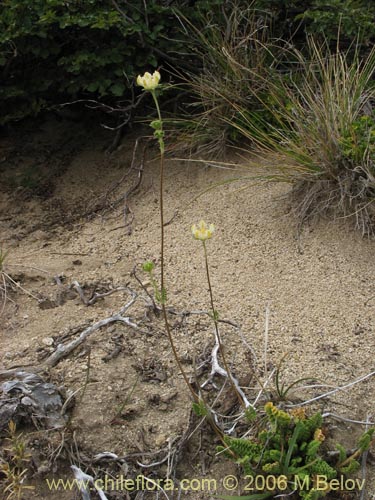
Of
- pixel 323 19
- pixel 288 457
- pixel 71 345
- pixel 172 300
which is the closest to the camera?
pixel 288 457

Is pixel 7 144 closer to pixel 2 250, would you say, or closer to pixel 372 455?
pixel 2 250

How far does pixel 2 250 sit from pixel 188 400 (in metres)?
1.50

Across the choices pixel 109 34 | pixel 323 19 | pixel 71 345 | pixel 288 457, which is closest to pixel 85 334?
pixel 71 345

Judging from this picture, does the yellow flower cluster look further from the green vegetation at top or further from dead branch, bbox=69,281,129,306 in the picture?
the green vegetation at top

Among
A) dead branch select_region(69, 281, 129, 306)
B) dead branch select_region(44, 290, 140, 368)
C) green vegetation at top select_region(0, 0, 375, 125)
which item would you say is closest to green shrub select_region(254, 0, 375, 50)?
green vegetation at top select_region(0, 0, 375, 125)

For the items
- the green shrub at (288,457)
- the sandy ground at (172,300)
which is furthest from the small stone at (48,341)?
the green shrub at (288,457)

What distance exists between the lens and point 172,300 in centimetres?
296

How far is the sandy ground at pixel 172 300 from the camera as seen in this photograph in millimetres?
2434

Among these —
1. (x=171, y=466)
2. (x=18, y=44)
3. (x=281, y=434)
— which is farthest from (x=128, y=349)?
(x=18, y=44)

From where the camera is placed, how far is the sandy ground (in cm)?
243

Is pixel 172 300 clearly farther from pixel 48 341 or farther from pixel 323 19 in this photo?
pixel 323 19

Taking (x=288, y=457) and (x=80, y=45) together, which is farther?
(x=80, y=45)

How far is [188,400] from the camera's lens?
2.50m

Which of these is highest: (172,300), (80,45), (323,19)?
(323,19)
